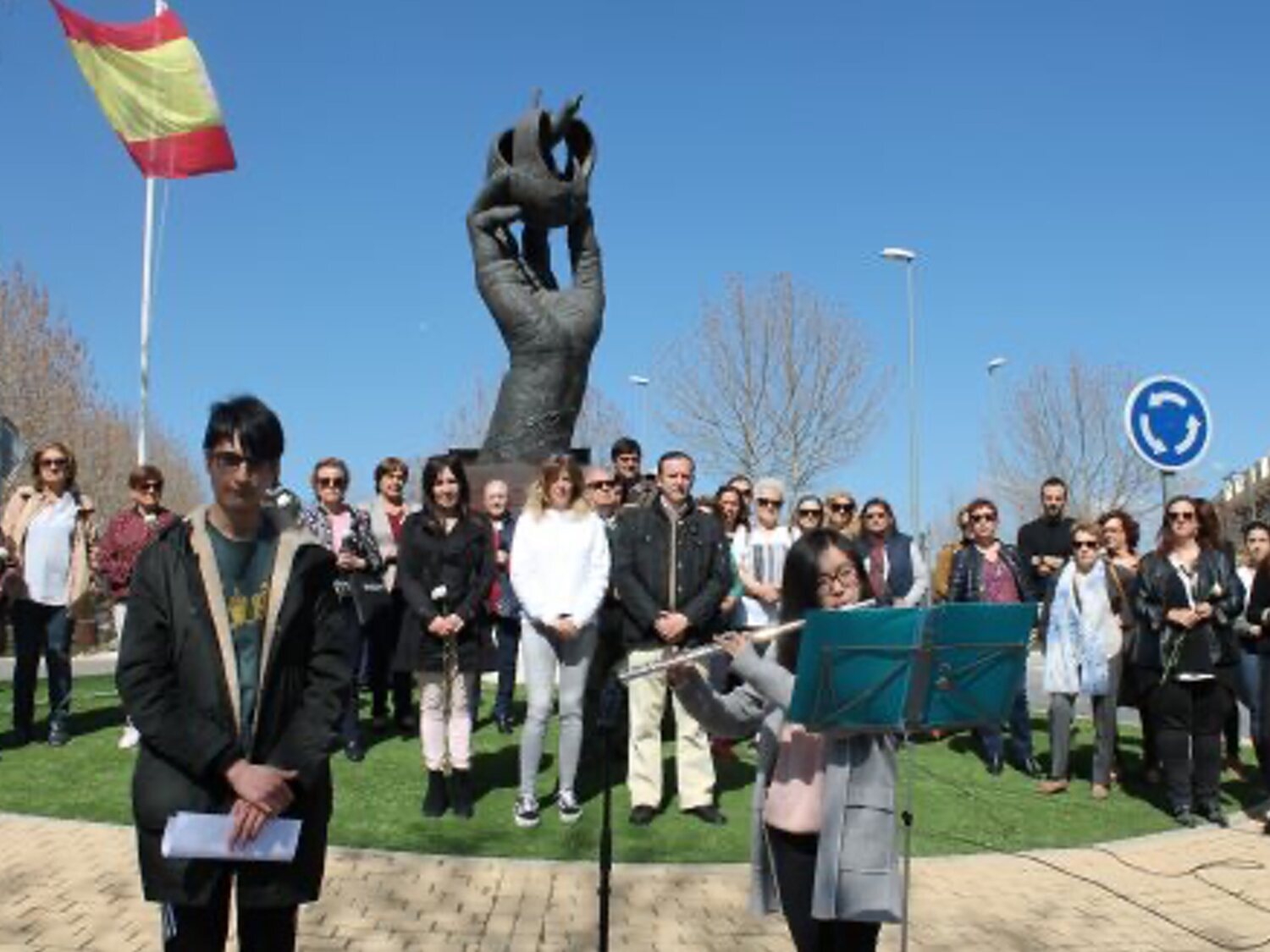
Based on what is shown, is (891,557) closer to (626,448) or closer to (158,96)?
(626,448)

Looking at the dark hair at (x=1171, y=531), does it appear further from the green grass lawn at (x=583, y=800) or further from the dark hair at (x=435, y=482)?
the dark hair at (x=435, y=482)

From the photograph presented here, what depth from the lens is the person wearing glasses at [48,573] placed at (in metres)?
8.93

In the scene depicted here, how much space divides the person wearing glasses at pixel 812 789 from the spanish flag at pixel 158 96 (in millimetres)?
14866

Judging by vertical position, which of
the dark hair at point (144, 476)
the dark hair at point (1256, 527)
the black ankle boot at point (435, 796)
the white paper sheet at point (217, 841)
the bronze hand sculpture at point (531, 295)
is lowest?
the black ankle boot at point (435, 796)

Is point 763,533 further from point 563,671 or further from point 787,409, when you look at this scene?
point 787,409

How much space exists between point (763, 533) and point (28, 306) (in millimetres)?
35789

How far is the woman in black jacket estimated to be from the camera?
740 cm

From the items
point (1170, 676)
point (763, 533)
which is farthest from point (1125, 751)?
point (763, 533)

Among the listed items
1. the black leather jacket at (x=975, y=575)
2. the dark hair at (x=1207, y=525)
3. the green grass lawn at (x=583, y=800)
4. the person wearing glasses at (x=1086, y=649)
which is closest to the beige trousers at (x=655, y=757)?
the green grass lawn at (x=583, y=800)

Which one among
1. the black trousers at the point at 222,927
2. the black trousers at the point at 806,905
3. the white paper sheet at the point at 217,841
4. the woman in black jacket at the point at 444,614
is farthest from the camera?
the woman in black jacket at the point at 444,614

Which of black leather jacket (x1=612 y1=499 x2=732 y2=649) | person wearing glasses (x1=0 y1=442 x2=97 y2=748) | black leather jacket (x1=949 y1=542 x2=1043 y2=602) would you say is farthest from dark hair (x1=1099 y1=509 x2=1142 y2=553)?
person wearing glasses (x1=0 y1=442 x2=97 y2=748)

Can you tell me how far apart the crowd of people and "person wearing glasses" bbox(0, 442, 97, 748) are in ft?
0.07

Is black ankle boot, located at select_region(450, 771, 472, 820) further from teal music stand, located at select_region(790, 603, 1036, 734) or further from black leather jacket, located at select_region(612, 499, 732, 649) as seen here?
teal music stand, located at select_region(790, 603, 1036, 734)

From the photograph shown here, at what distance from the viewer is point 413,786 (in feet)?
26.7
